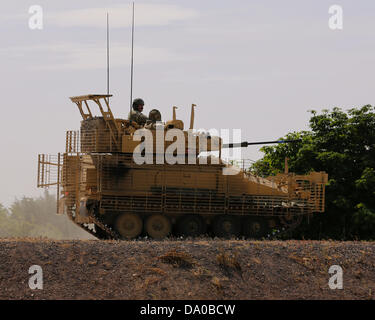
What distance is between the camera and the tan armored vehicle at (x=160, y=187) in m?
26.8

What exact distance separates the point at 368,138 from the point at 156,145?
54.2ft

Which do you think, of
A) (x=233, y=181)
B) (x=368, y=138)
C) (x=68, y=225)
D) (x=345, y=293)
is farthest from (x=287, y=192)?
(x=68, y=225)

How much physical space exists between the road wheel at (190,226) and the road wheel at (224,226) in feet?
1.75

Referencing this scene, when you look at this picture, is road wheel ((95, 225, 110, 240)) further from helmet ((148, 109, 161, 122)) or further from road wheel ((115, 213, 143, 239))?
helmet ((148, 109, 161, 122))

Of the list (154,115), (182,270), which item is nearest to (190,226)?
(154,115)

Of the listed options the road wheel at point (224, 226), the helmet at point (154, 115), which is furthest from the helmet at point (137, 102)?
the road wheel at point (224, 226)

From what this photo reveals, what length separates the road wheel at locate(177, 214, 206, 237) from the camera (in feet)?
89.5

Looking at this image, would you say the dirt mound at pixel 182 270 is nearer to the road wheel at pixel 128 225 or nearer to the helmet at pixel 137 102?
the road wheel at pixel 128 225

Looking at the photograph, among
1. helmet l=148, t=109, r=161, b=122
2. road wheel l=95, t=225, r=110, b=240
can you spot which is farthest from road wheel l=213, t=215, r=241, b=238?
helmet l=148, t=109, r=161, b=122

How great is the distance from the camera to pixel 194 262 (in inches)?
780

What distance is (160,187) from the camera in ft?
88.9

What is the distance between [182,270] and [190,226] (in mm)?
7922

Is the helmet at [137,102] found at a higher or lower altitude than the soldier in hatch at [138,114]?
higher
